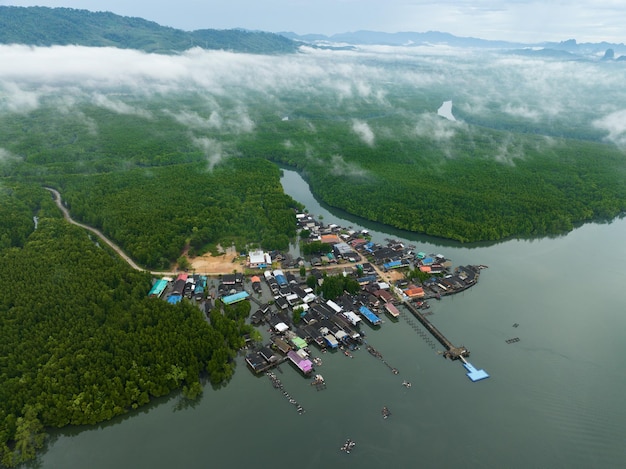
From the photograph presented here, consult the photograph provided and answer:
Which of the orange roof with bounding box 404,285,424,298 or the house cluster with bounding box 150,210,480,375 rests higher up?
the orange roof with bounding box 404,285,424,298

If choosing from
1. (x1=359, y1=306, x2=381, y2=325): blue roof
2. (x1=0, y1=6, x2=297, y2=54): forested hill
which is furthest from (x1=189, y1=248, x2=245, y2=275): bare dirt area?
(x1=0, y1=6, x2=297, y2=54): forested hill

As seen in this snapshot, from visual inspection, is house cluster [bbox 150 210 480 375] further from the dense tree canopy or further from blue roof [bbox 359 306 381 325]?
the dense tree canopy

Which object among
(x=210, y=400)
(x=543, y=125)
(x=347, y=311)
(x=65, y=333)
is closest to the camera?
(x=210, y=400)

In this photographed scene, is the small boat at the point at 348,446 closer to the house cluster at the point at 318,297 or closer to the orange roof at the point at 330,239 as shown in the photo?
the house cluster at the point at 318,297

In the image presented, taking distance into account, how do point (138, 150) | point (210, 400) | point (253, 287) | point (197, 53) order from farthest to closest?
point (197, 53) < point (138, 150) < point (253, 287) < point (210, 400)

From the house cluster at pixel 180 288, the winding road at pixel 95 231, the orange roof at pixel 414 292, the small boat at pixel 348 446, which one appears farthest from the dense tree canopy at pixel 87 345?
the orange roof at pixel 414 292

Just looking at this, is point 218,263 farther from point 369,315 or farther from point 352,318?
point 369,315

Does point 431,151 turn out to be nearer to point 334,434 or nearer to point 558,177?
Result: point 558,177

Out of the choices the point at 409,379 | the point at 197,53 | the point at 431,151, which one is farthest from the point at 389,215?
the point at 197,53
